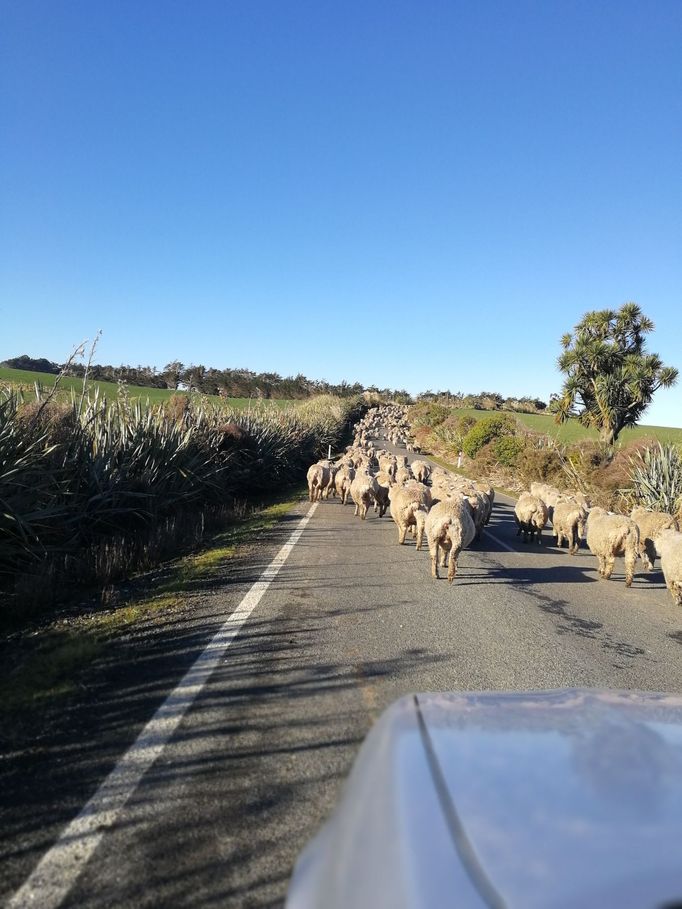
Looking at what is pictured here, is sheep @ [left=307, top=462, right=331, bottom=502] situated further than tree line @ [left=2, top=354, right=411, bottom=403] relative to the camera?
No

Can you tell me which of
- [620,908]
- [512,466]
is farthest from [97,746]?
[512,466]

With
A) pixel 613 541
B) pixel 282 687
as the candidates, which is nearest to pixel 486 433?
pixel 613 541

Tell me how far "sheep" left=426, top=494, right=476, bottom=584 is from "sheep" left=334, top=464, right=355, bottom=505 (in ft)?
27.0

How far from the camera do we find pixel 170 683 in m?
4.59

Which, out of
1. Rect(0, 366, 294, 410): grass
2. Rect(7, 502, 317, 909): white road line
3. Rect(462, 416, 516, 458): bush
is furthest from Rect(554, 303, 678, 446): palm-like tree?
Rect(7, 502, 317, 909): white road line

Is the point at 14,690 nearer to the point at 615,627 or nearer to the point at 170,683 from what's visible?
the point at 170,683

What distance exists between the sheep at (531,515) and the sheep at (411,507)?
2948mm

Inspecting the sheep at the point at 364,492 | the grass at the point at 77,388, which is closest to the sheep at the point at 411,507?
the sheep at the point at 364,492

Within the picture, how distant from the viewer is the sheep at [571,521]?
12.5m

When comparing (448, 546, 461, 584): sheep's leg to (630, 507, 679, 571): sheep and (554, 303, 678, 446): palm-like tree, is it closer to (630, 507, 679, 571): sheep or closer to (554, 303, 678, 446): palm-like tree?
(630, 507, 679, 571): sheep

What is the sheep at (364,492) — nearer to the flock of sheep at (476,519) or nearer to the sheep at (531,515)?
the flock of sheep at (476,519)

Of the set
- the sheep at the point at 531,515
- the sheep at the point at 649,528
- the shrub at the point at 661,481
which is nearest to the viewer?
the sheep at the point at 649,528

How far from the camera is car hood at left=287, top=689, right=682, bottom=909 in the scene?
114cm

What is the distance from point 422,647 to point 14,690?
3.53 metres
